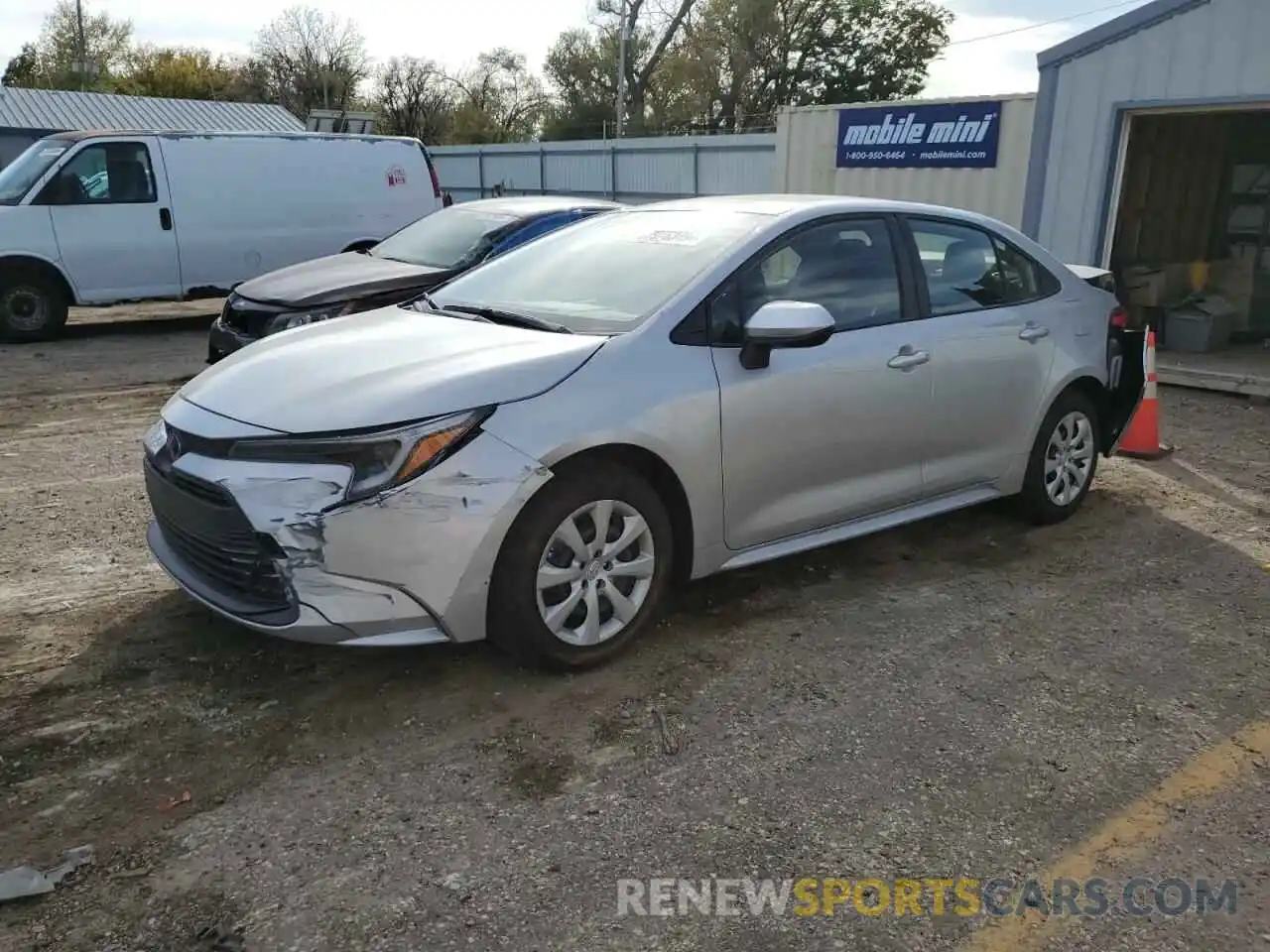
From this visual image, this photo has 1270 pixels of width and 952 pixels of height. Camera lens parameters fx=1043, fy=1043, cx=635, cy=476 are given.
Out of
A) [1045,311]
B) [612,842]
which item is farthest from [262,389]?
[1045,311]

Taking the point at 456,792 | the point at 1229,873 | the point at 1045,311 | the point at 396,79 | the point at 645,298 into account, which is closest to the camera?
the point at 1229,873

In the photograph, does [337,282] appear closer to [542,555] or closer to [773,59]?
[542,555]

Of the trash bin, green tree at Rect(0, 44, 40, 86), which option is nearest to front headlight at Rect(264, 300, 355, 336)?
the trash bin

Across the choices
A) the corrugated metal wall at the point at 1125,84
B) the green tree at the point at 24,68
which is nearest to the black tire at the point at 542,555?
the corrugated metal wall at the point at 1125,84

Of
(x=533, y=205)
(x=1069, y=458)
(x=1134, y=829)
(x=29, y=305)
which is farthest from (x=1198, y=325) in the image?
(x=29, y=305)

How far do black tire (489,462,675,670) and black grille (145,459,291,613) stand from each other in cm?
69

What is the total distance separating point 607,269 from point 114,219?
8.81 metres

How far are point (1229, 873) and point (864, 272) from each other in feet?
8.67

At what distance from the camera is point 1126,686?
12.1ft

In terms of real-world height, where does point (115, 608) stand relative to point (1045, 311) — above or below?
below

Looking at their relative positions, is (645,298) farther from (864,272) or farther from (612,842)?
(612,842)

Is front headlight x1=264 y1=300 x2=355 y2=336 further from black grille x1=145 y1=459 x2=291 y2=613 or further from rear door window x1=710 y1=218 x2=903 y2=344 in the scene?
rear door window x1=710 y1=218 x2=903 y2=344

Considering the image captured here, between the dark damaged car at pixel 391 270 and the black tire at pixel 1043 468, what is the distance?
3.47m

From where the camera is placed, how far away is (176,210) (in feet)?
37.1
